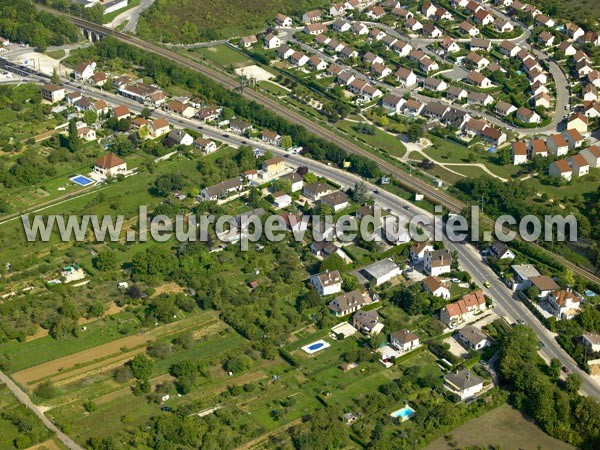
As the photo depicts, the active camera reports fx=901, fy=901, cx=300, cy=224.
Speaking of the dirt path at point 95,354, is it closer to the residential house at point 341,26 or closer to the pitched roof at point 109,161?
the pitched roof at point 109,161

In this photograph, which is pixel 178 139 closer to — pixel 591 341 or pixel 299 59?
pixel 299 59

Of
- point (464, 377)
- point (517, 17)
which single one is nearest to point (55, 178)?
point (464, 377)

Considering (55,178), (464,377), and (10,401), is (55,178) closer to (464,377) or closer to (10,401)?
(10,401)

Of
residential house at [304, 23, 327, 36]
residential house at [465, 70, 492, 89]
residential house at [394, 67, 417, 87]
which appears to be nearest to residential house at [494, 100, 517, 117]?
residential house at [465, 70, 492, 89]

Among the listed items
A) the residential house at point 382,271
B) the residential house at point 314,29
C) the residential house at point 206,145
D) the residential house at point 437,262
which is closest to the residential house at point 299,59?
the residential house at point 314,29

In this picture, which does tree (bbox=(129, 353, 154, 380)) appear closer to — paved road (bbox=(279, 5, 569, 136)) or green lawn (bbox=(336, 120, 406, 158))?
green lawn (bbox=(336, 120, 406, 158))

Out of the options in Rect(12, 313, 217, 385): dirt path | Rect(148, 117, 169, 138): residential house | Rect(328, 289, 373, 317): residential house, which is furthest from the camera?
Rect(148, 117, 169, 138): residential house
